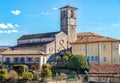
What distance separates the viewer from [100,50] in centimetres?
6128

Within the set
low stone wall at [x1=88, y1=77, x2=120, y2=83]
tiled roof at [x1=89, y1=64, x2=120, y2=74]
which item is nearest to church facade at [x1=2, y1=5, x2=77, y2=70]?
tiled roof at [x1=89, y1=64, x2=120, y2=74]

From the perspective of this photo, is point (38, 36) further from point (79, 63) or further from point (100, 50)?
point (79, 63)

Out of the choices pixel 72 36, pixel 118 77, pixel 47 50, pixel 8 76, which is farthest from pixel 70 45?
pixel 118 77

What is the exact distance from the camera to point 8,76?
170 ft

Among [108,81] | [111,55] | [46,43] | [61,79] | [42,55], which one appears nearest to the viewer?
[108,81]

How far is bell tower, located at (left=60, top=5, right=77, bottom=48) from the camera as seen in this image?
74.2 m

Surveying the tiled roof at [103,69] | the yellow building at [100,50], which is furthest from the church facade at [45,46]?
the tiled roof at [103,69]

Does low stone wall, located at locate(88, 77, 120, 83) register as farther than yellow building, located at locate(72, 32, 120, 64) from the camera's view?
No

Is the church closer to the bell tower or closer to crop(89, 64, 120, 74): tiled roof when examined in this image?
the bell tower

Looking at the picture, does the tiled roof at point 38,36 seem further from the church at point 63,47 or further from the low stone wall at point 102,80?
the low stone wall at point 102,80

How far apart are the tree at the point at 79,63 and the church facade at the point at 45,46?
8.55 metres

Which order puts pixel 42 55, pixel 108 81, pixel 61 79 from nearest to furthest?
pixel 108 81 < pixel 61 79 < pixel 42 55

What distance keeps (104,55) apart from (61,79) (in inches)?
587

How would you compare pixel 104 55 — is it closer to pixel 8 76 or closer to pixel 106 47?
pixel 106 47
